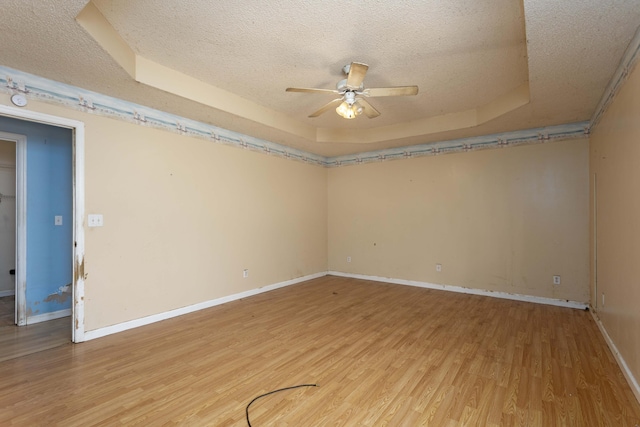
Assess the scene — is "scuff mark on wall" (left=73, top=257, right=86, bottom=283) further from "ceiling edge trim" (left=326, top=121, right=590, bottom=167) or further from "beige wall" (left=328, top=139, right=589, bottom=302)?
"ceiling edge trim" (left=326, top=121, right=590, bottom=167)

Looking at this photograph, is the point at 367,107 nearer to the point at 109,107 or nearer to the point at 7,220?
the point at 109,107

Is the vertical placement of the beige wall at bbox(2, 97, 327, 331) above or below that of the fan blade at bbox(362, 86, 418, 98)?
below

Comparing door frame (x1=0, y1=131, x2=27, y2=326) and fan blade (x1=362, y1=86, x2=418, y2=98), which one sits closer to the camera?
fan blade (x1=362, y1=86, x2=418, y2=98)

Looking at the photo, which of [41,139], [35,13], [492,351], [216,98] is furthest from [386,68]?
[41,139]

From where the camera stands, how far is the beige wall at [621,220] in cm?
207

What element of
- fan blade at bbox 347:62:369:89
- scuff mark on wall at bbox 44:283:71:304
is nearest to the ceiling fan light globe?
fan blade at bbox 347:62:369:89

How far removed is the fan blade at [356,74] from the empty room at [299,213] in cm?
2

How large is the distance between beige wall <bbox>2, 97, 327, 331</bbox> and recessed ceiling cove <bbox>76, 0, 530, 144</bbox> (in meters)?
0.80

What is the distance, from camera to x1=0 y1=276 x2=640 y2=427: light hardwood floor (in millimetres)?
1811

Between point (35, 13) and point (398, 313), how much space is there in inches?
161

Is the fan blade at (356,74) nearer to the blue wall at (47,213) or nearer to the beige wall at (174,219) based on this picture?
the beige wall at (174,219)

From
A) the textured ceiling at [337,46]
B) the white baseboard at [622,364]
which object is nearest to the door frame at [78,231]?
the textured ceiling at [337,46]

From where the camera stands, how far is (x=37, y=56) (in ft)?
7.52

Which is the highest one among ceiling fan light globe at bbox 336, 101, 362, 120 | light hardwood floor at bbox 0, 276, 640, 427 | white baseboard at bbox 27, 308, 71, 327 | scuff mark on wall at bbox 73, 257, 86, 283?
ceiling fan light globe at bbox 336, 101, 362, 120
